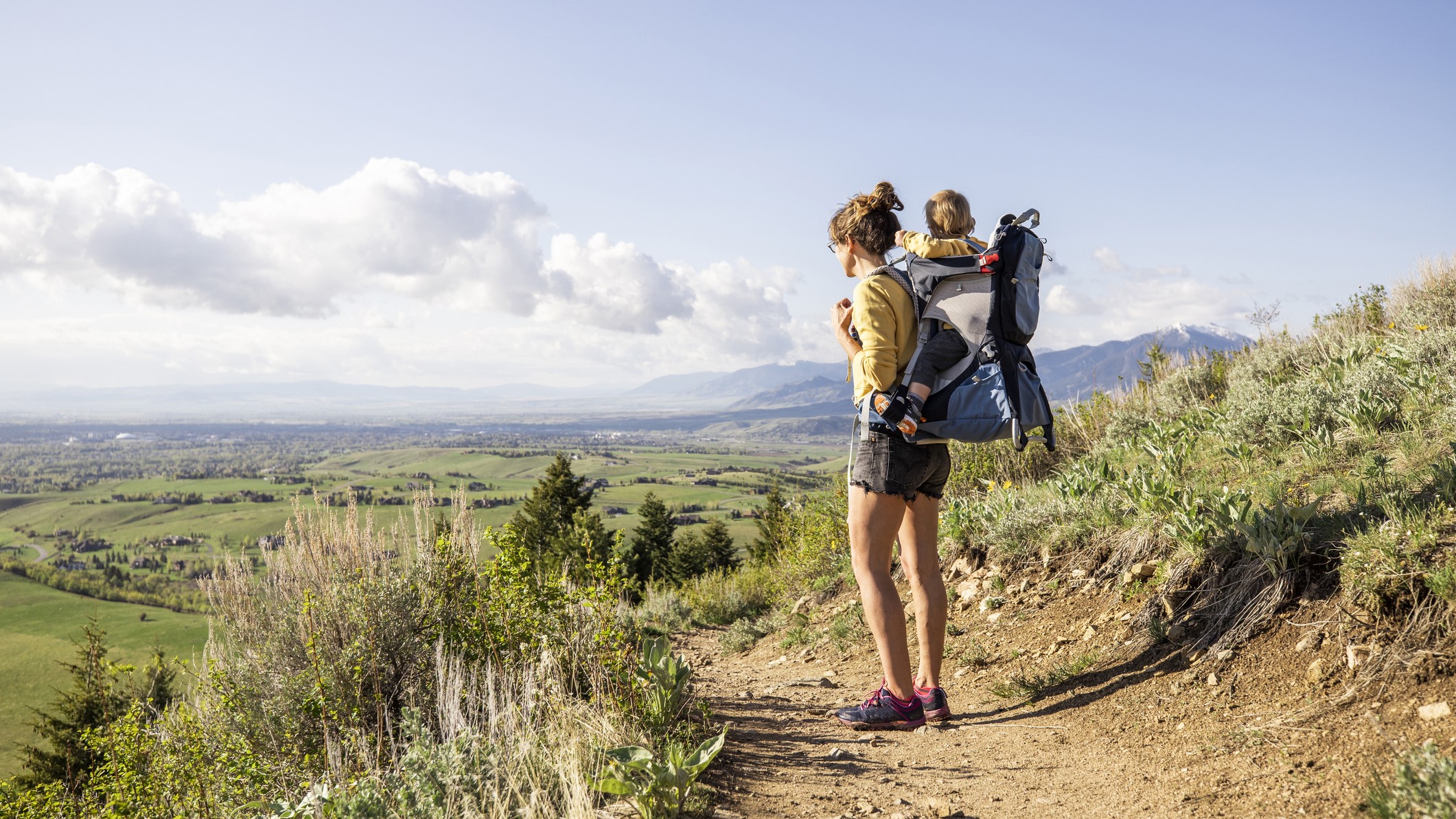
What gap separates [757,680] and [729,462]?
16645 cm

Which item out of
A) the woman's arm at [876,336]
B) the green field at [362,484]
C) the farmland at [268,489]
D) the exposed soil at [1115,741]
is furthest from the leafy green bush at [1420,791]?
the green field at [362,484]

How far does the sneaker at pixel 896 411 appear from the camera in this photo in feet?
9.93

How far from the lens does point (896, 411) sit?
9.98ft

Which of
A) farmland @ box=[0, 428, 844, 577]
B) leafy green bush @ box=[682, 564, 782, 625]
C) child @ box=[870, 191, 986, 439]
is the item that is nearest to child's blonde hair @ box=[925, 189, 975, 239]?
child @ box=[870, 191, 986, 439]

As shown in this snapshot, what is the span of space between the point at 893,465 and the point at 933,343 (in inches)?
21.2

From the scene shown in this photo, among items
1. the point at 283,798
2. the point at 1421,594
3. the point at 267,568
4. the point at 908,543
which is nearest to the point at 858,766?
the point at 908,543

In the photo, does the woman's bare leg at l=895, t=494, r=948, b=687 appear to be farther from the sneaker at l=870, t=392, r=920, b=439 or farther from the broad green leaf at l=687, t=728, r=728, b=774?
the broad green leaf at l=687, t=728, r=728, b=774

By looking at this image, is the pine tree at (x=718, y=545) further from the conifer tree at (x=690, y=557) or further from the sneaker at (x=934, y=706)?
the sneaker at (x=934, y=706)

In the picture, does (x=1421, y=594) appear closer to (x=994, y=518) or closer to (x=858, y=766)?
(x=858, y=766)

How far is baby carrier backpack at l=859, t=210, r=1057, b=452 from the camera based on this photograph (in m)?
3.07

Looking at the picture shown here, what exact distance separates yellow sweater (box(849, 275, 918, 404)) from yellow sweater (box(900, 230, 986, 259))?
0.16 meters

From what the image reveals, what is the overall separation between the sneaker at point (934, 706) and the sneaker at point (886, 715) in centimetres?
5

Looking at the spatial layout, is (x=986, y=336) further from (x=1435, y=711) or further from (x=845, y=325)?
(x=1435, y=711)

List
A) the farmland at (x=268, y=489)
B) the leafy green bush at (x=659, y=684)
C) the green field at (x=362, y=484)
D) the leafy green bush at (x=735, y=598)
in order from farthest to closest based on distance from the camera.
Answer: the green field at (x=362, y=484), the farmland at (x=268, y=489), the leafy green bush at (x=735, y=598), the leafy green bush at (x=659, y=684)
